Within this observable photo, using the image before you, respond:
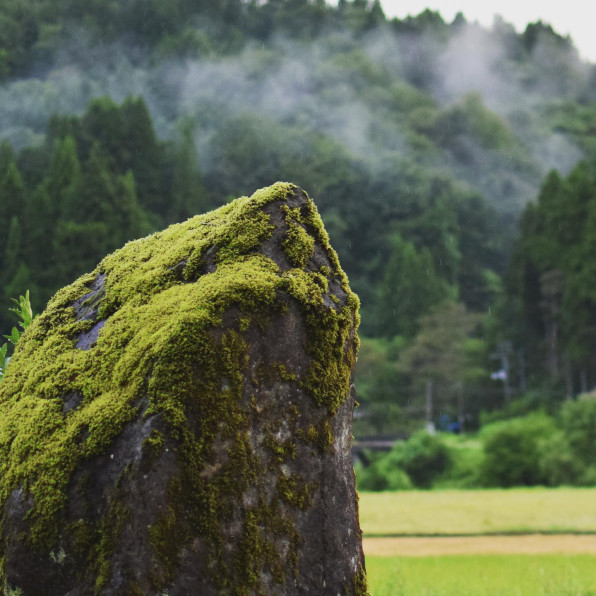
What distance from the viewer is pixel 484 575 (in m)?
7.16

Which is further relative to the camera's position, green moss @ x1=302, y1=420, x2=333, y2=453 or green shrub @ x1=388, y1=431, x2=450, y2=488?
green shrub @ x1=388, y1=431, x2=450, y2=488

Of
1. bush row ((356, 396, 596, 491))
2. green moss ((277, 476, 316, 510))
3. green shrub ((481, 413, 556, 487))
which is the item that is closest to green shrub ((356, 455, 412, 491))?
bush row ((356, 396, 596, 491))

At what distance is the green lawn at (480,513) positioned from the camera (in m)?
10.7

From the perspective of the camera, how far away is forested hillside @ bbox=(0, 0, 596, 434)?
39.8 meters

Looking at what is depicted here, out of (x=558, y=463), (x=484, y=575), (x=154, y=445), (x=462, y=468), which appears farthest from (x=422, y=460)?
(x=154, y=445)

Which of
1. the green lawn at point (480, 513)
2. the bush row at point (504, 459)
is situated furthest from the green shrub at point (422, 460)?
the green lawn at point (480, 513)

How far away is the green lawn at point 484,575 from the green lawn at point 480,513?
8.28 ft

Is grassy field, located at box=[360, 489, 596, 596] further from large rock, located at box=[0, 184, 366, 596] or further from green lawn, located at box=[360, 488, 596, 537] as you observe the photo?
large rock, located at box=[0, 184, 366, 596]

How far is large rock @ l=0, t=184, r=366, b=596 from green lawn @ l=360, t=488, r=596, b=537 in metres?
7.33

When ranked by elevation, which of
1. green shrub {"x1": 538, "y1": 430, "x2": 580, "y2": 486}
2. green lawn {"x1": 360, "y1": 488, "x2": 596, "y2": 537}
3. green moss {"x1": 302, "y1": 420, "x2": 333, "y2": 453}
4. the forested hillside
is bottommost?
green shrub {"x1": 538, "y1": 430, "x2": 580, "y2": 486}

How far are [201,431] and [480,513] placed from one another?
9452 mm

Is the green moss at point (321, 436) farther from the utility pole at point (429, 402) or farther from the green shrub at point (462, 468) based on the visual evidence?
the utility pole at point (429, 402)

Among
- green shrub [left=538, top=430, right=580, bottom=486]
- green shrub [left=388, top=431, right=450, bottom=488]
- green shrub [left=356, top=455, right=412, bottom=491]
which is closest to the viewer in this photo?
green shrub [left=538, top=430, right=580, bottom=486]

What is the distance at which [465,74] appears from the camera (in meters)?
102
